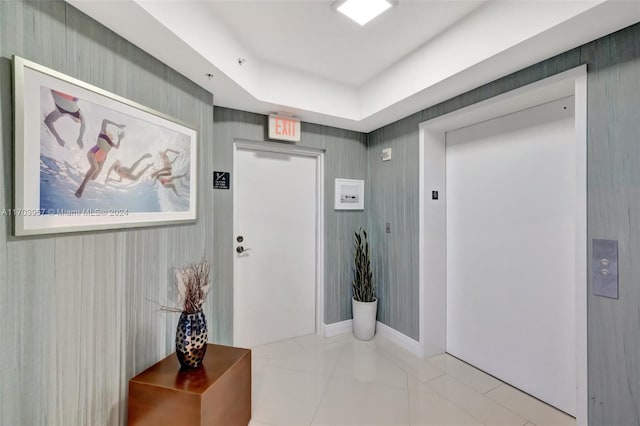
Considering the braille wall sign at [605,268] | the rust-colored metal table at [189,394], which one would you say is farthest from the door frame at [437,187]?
the rust-colored metal table at [189,394]

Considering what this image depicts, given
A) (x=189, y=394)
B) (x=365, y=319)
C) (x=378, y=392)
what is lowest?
(x=378, y=392)

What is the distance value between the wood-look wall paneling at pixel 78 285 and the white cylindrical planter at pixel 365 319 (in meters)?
1.84

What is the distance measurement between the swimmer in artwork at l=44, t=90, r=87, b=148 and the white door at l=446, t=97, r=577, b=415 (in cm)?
271

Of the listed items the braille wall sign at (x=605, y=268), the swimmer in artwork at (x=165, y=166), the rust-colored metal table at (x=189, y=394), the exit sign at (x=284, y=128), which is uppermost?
the exit sign at (x=284, y=128)

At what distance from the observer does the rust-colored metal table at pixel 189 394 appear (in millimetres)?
1324

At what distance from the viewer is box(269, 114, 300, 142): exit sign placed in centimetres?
262

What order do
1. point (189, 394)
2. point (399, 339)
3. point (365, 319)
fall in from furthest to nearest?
point (365, 319) → point (399, 339) → point (189, 394)

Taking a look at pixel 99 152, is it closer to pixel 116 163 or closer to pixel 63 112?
pixel 116 163

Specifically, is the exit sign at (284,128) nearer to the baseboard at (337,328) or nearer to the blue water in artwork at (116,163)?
the blue water in artwork at (116,163)

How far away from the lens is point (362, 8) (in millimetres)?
1658

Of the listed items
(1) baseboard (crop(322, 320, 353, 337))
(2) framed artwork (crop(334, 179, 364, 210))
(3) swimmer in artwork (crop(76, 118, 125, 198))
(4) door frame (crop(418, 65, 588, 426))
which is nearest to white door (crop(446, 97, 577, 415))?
(4) door frame (crop(418, 65, 588, 426))

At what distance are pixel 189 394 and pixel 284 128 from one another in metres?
2.17

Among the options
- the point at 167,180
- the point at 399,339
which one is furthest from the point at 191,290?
the point at 399,339

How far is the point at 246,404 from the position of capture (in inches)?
68.0
